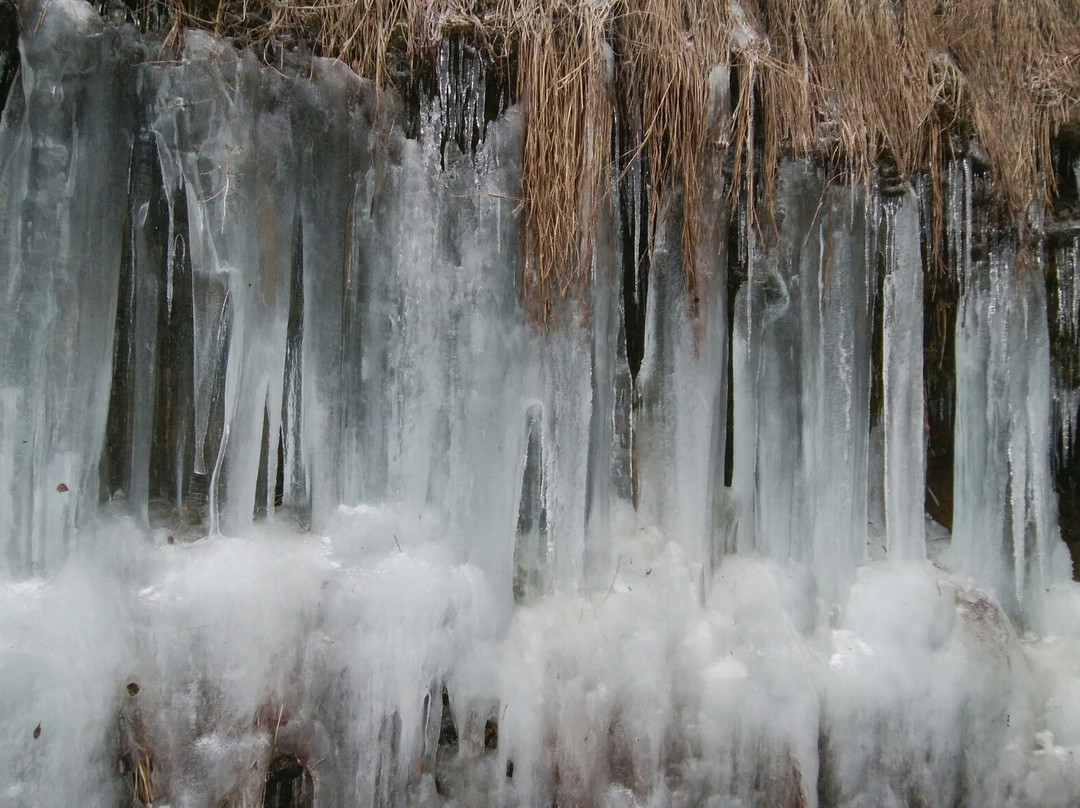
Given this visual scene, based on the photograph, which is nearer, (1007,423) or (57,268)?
(57,268)

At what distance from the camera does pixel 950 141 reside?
2.65 meters

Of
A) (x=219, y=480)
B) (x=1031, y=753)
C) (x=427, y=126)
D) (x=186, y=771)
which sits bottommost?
(x=1031, y=753)

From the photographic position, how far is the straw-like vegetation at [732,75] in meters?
2.34

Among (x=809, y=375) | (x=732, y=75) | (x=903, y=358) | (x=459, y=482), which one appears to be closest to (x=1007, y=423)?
(x=903, y=358)

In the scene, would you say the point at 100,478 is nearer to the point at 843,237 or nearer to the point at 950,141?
the point at 843,237

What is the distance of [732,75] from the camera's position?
8.38ft

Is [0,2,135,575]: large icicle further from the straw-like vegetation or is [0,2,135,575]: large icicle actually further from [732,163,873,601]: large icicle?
[732,163,873,601]: large icicle

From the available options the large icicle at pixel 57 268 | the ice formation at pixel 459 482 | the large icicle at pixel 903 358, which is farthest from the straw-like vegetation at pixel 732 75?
the large icicle at pixel 57 268

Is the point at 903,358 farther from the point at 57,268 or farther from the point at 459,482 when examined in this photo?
the point at 57,268

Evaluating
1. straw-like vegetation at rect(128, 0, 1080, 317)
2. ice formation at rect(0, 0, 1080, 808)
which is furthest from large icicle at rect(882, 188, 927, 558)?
straw-like vegetation at rect(128, 0, 1080, 317)

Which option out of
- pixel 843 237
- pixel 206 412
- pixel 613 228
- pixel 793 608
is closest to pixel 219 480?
pixel 206 412

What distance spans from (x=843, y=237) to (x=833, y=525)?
0.96 meters

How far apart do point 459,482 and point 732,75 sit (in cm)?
162

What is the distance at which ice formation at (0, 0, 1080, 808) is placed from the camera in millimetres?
2035
